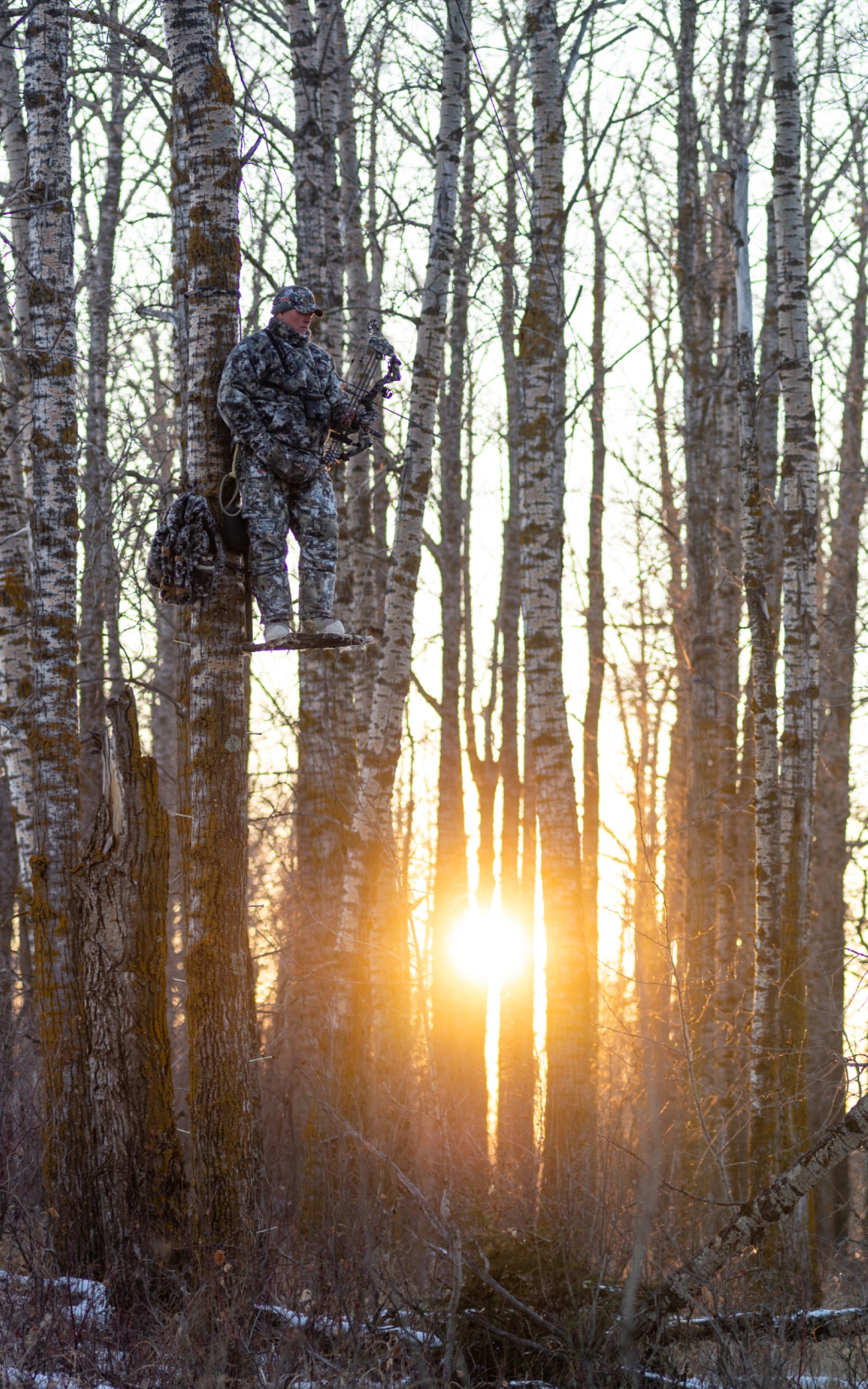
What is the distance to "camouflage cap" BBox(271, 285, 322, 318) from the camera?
6.25 metres

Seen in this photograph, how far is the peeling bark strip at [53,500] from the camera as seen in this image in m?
7.73

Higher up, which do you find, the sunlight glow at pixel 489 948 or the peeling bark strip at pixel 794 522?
the peeling bark strip at pixel 794 522

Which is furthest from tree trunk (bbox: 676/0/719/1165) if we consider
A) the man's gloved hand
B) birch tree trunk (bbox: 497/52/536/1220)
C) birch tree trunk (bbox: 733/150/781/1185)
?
the man's gloved hand

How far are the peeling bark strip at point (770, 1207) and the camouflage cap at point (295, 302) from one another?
4.61 metres

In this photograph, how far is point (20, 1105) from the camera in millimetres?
8805

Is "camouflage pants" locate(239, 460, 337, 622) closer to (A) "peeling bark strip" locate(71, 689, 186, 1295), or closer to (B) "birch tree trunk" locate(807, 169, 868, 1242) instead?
(A) "peeling bark strip" locate(71, 689, 186, 1295)

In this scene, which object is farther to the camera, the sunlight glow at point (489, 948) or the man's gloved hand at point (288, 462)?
the sunlight glow at point (489, 948)

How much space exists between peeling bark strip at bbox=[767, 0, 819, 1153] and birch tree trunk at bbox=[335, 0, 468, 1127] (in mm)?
2555

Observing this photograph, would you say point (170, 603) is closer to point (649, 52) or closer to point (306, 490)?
point (306, 490)

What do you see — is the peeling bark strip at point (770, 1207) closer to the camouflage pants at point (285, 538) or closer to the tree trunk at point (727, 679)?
the camouflage pants at point (285, 538)

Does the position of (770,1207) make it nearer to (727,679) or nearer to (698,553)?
(698,553)

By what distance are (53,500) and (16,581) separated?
1848 mm

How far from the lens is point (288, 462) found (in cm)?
608

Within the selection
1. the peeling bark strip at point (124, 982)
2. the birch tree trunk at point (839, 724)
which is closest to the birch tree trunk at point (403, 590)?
the peeling bark strip at point (124, 982)
